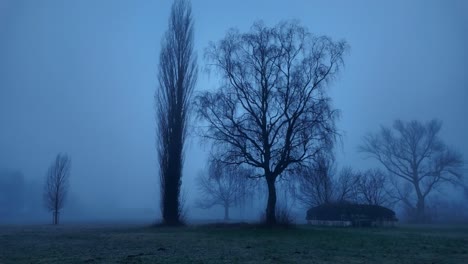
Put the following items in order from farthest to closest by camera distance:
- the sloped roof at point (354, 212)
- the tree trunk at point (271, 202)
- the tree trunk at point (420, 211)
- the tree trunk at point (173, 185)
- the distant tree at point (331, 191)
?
the tree trunk at point (420, 211)
the distant tree at point (331, 191)
the sloped roof at point (354, 212)
the tree trunk at point (173, 185)
the tree trunk at point (271, 202)

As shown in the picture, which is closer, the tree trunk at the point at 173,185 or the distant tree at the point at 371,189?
the tree trunk at the point at 173,185

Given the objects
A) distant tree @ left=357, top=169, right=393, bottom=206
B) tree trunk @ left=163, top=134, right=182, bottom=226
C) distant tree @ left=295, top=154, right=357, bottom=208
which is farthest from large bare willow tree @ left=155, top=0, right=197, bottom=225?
distant tree @ left=357, top=169, right=393, bottom=206

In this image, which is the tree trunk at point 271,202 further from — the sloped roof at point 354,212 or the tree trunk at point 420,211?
the tree trunk at point 420,211

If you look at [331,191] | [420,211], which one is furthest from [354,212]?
[420,211]

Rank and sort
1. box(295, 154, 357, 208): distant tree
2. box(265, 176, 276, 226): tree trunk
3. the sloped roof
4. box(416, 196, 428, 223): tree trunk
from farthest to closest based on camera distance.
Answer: box(416, 196, 428, 223): tree trunk < box(295, 154, 357, 208): distant tree < the sloped roof < box(265, 176, 276, 226): tree trunk

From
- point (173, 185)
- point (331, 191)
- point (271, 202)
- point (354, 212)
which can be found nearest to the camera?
point (271, 202)

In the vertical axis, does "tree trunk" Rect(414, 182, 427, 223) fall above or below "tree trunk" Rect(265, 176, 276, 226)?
below

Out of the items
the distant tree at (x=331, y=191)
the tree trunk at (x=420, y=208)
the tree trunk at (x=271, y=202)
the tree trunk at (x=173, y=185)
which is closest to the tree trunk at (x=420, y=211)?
the tree trunk at (x=420, y=208)

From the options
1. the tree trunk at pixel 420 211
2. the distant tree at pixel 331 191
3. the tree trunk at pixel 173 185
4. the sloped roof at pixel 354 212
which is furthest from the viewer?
the tree trunk at pixel 420 211

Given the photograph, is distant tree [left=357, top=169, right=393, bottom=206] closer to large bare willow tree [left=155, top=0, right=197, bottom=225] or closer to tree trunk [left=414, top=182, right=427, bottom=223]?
tree trunk [left=414, top=182, right=427, bottom=223]

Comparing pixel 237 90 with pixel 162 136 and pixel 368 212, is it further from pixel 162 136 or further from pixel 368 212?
pixel 368 212

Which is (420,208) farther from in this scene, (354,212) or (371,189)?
(354,212)

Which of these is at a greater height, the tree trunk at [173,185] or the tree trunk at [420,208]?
the tree trunk at [173,185]

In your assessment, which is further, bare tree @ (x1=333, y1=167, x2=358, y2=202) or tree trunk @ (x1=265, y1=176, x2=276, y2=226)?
bare tree @ (x1=333, y1=167, x2=358, y2=202)
